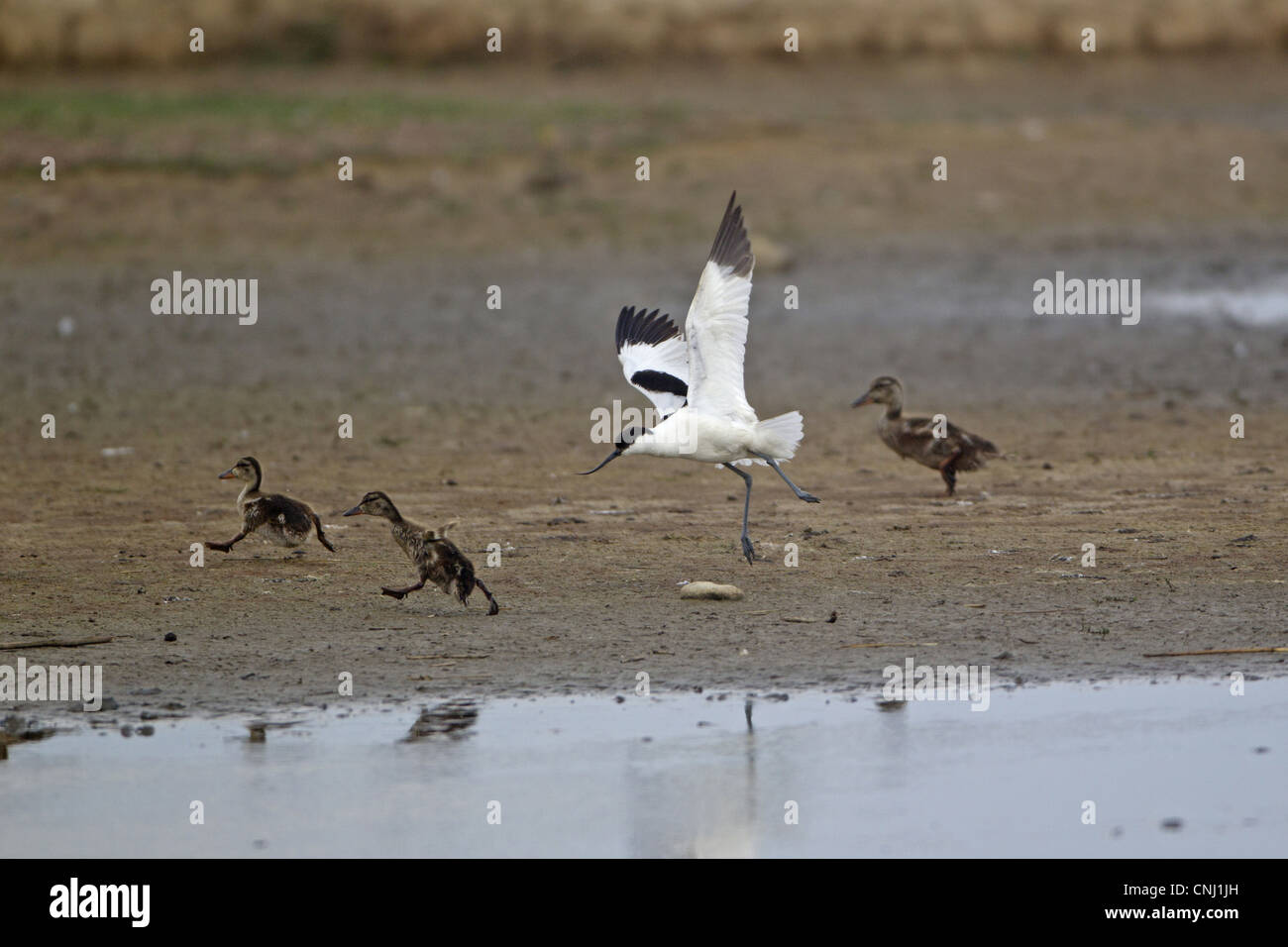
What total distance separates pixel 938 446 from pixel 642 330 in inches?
83.6

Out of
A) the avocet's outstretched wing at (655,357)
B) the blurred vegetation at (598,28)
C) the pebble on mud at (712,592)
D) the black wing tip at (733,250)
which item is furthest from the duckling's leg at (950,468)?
the blurred vegetation at (598,28)

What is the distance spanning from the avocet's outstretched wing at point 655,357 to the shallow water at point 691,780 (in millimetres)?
3396

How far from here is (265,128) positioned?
24.9 meters

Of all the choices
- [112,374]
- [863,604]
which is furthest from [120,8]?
[863,604]

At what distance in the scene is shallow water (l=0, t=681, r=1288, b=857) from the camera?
604cm

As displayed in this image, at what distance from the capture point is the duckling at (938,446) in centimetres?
1155

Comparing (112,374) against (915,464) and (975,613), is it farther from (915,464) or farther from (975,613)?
(975,613)

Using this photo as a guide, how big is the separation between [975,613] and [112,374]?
10076mm

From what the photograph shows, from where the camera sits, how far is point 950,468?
37.8 feet

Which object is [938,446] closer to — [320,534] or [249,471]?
[320,534]
